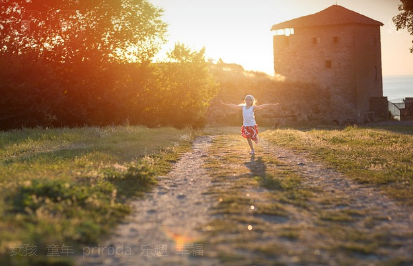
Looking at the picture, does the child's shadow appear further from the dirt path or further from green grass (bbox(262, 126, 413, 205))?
green grass (bbox(262, 126, 413, 205))

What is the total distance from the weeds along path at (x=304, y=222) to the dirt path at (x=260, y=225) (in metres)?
0.01

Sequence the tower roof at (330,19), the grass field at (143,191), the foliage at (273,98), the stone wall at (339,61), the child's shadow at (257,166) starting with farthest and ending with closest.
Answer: the tower roof at (330,19)
the stone wall at (339,61)
the foliage at (273,98)
the child's shadow at (257,166)
the grass field at (143,191)

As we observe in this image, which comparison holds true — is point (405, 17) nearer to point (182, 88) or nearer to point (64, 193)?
point (182, 88)

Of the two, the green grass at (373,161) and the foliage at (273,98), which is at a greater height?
the foliage at (273,98)

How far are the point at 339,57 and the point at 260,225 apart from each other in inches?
2063

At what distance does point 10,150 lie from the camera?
51.1 feet

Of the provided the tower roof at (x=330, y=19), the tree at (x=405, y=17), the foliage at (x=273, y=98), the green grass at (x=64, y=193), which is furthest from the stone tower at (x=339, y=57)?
the green grass at (x=64, y=193)

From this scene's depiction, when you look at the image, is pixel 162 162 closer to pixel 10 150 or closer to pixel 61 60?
pixel 10 150

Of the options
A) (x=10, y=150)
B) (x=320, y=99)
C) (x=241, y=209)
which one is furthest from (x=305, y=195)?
(x=320, y=99)

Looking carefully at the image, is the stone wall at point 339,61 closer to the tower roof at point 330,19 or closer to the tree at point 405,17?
the tower roof at point 330,19

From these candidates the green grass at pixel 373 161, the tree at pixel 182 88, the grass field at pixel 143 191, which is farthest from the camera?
the tree at pixel 182 88

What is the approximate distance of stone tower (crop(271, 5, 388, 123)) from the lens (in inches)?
2178

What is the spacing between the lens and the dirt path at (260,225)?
535 cm

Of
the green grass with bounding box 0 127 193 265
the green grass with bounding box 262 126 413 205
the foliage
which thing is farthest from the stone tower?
the green grass with bounding box 0 127 193 265
